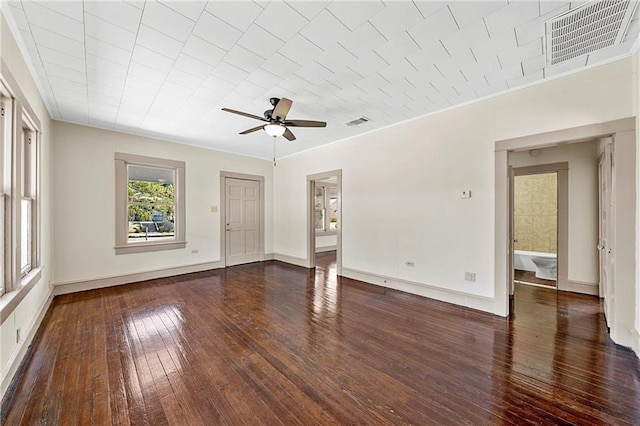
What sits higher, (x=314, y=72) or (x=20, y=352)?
(x=314, y=72)

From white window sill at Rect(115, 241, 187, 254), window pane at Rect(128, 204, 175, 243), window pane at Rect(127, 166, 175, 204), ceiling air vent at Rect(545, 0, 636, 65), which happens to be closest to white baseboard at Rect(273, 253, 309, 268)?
white window sill at Rect(115, 241, 187, 254)

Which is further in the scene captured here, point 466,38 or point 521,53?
point 521,53

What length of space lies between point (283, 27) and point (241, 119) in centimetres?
221

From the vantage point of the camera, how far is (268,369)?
2256 mm

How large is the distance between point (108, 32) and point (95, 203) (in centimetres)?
356

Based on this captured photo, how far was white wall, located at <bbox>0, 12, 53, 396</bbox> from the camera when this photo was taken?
2041 millimetres

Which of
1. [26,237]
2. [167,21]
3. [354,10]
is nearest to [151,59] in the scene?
[167,21]

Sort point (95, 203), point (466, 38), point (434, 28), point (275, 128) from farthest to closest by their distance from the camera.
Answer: point (95, 203)
point (275, 128)
point (466, 38)
point (434, 28)

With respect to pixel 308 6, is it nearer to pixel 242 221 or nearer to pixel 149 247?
pixel 149 247

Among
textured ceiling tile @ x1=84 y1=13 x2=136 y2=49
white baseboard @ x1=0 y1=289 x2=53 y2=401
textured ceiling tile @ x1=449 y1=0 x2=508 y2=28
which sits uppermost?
textured ceiling tile @ x1=449 y1=0 x2=508 y2=28

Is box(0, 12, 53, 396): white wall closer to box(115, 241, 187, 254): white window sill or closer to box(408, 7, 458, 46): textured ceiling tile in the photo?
box(115, 241, 187, 254): white window sill

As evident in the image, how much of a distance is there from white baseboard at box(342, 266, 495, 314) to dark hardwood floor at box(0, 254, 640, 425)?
15cm

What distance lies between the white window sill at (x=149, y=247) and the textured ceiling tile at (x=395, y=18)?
17.6 feet

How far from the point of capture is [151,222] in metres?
5.39
